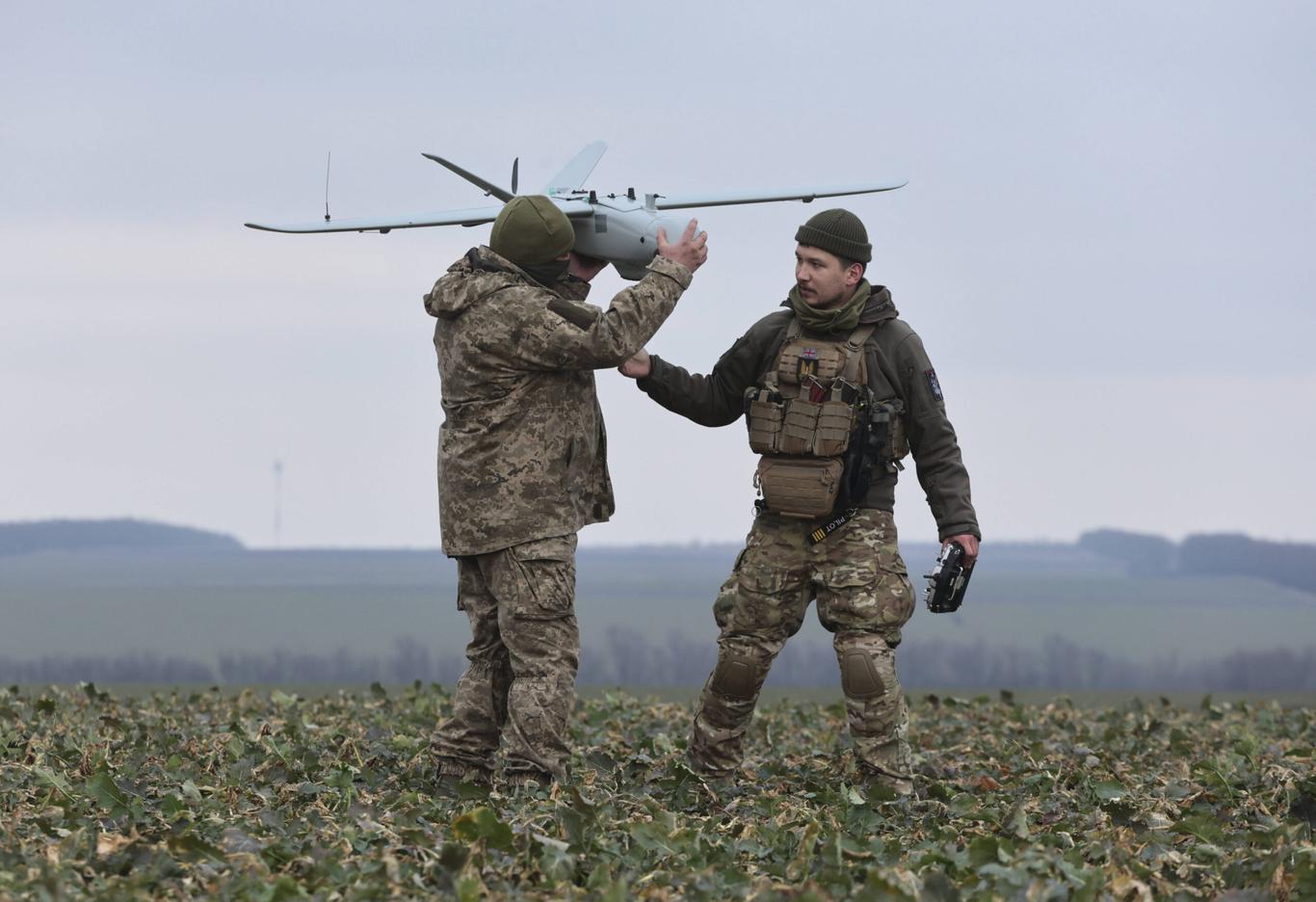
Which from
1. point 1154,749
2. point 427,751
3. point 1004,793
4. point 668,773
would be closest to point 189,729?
point 427,751

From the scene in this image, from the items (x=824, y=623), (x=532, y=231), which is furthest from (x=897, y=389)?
(x=532, y=231)

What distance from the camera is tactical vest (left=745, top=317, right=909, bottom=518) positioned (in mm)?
7598

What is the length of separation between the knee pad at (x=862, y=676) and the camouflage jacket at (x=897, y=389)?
0.70 meters

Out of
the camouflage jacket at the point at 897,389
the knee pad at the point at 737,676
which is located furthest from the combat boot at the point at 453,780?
the camouflage jacket at the point at 897,389

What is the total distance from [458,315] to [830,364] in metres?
1.70

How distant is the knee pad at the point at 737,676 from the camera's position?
7781mm

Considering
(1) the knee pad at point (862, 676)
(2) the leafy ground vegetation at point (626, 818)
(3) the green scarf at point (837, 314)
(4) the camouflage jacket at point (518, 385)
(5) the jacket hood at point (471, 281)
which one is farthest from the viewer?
(3) the green scarf at point (837, 314)

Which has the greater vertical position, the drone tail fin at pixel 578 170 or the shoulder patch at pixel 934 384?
the drone tail fin at pixel 578 170

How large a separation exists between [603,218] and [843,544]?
182cm

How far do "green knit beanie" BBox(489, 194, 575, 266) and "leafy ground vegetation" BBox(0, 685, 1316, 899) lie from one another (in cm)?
224

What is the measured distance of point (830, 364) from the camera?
765cm

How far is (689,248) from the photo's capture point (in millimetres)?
7262

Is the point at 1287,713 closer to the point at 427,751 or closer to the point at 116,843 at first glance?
the point at 427,751

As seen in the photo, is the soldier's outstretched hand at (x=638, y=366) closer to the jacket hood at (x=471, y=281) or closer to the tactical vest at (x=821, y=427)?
the tactical vest at (x=821, y=427)
